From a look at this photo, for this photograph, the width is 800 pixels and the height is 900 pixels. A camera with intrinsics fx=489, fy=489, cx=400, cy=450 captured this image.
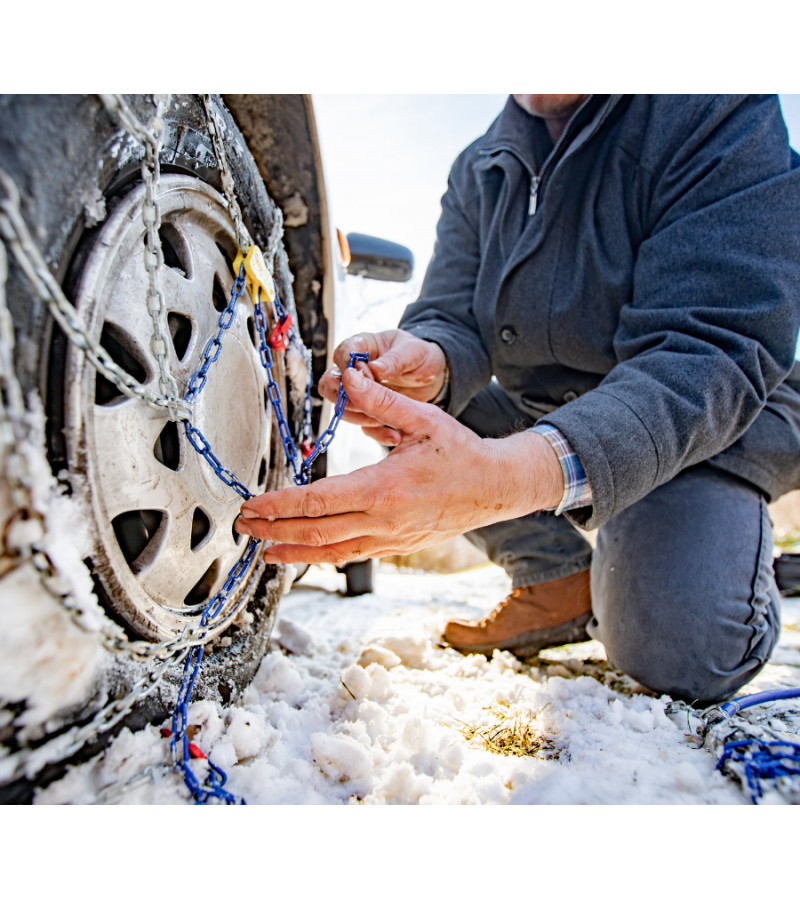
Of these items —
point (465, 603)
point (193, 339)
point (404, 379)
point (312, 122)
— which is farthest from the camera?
point (465, 603)

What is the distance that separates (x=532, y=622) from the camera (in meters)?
1.36

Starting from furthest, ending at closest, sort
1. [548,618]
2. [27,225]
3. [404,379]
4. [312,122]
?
[548,618] → [404,379] → [312,122] → [27,225]

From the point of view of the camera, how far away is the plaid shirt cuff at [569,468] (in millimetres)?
876

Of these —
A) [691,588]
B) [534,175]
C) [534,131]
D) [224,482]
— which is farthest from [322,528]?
[534,131]

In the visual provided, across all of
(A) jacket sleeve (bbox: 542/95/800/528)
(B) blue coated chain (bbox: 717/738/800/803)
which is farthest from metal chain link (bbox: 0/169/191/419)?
(B) blue coated chain (bbox: 717/738/800/803)

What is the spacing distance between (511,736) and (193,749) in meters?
0.51

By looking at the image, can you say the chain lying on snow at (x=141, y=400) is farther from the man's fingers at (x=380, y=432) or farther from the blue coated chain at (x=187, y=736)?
the man's fingers at (x=380, y=432)

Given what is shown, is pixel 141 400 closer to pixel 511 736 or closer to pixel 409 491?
pixel 409 491

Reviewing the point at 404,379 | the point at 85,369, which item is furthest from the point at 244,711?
the point at 404,379

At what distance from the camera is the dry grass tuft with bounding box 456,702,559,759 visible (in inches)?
31.8

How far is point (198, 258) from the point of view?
81 cm

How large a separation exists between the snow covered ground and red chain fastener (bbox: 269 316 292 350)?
0.66 m

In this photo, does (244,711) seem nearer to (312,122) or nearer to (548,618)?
(548,618)
